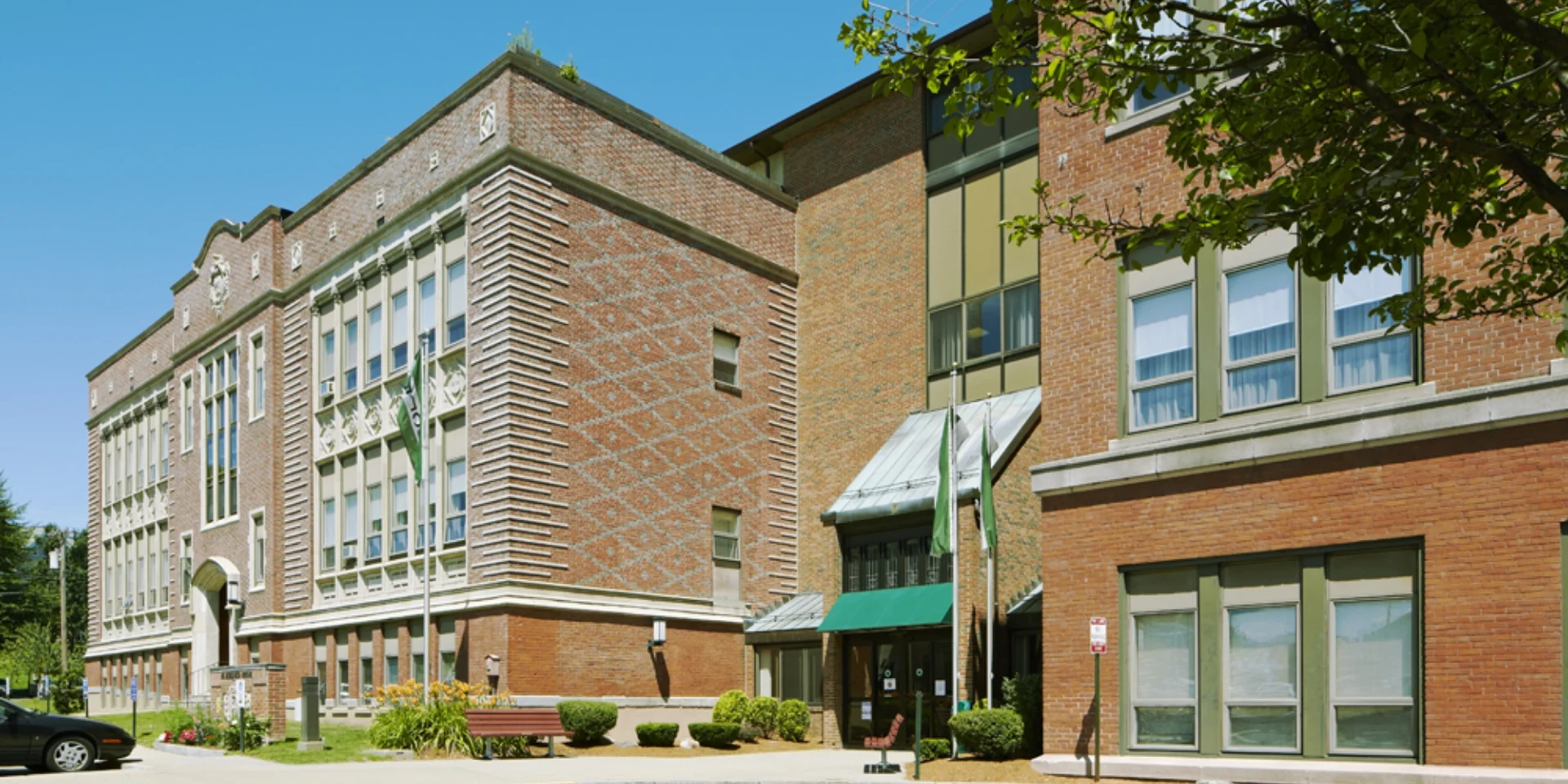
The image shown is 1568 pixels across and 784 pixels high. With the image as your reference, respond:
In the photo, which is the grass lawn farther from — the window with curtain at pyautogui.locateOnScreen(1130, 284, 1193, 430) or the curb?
A: the window with curtain at pyautogui.locateOnScreen(1130, 284, 1193, 430)

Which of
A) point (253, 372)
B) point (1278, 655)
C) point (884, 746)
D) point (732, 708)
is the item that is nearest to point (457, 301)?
point (732, 708)

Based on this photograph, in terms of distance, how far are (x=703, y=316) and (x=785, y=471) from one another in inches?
188

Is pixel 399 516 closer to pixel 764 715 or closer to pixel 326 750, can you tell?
pixel 326 750

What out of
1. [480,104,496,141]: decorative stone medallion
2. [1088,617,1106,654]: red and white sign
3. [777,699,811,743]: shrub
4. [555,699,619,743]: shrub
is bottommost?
[777,699,811,743]: shrub

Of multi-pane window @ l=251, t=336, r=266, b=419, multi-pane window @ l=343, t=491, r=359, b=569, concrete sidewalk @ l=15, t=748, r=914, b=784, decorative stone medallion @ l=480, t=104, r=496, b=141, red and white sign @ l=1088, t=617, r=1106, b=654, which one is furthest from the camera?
multi-pane window @ l=251, t=336, r=266, b=419

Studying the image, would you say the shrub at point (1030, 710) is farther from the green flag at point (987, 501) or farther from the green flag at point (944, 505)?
the green flag at point (944, 505)

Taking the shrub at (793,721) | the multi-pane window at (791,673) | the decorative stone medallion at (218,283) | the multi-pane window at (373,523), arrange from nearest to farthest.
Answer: the shrub at (793,721) < the multi-pane window at (791,673) < the multi-pane window at (373,523) < the decorative stone medallion at (218,283)

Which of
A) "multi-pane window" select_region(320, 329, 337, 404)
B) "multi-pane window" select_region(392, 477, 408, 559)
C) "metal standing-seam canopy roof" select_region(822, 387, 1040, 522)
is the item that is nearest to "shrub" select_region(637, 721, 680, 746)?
"metal standing-seam canopy roof" select_region(822, 387, 1040, 522)

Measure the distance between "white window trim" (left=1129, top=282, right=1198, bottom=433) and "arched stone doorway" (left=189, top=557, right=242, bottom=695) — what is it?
32205 mm

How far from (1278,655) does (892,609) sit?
11.2 m

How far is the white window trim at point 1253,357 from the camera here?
60.5ft

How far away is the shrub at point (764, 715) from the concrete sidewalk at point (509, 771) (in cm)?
415

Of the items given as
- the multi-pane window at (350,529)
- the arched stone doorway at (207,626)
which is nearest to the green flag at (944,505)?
the multi-pane window at (350,529)

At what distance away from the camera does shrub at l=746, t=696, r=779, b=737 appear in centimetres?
3114
